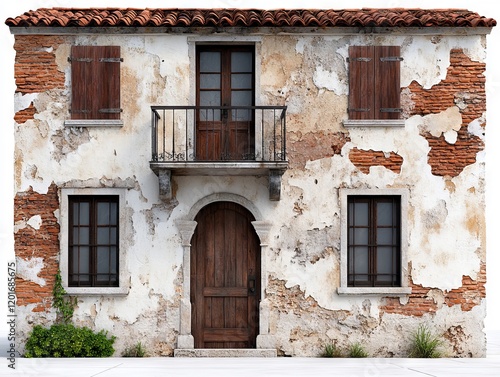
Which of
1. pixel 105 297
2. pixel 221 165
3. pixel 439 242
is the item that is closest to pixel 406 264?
pixel 439 242

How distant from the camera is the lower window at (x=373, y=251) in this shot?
1780 centimetres

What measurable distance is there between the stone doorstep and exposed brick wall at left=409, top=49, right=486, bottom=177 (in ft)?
15.6

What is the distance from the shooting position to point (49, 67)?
17.9 meters

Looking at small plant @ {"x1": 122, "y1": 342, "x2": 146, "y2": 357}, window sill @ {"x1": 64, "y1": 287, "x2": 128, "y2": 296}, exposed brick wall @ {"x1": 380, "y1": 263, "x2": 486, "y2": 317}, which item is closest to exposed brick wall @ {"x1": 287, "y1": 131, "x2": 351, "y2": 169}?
exposed brick wall @ {"x1": 380, "y1": 263, "x2": 486, "y2": 317}

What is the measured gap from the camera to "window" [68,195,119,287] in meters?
17.8

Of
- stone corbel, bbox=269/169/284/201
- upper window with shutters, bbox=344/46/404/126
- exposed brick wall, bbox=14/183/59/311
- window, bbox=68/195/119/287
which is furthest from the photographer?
upper window with shutters, bbox=344/46/404/126

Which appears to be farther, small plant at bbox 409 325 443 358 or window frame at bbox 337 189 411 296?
window frame at bbox 337 189 411 296

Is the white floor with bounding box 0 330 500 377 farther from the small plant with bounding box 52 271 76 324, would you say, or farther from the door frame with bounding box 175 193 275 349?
the small plant with bounding box 52 271 76 324

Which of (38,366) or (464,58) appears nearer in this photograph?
(38,366)

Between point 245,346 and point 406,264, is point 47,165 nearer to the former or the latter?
point 245,346

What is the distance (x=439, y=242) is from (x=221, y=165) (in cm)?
451

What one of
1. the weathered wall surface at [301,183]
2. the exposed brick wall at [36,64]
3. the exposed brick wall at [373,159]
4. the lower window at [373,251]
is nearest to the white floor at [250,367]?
the weathered wall surface at [301,183]

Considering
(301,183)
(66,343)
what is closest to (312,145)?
(301,183)

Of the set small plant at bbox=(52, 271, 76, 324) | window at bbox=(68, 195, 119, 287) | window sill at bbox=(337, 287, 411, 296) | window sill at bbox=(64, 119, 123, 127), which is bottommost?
small plant at bbox=(52, 271, 76, 324)
